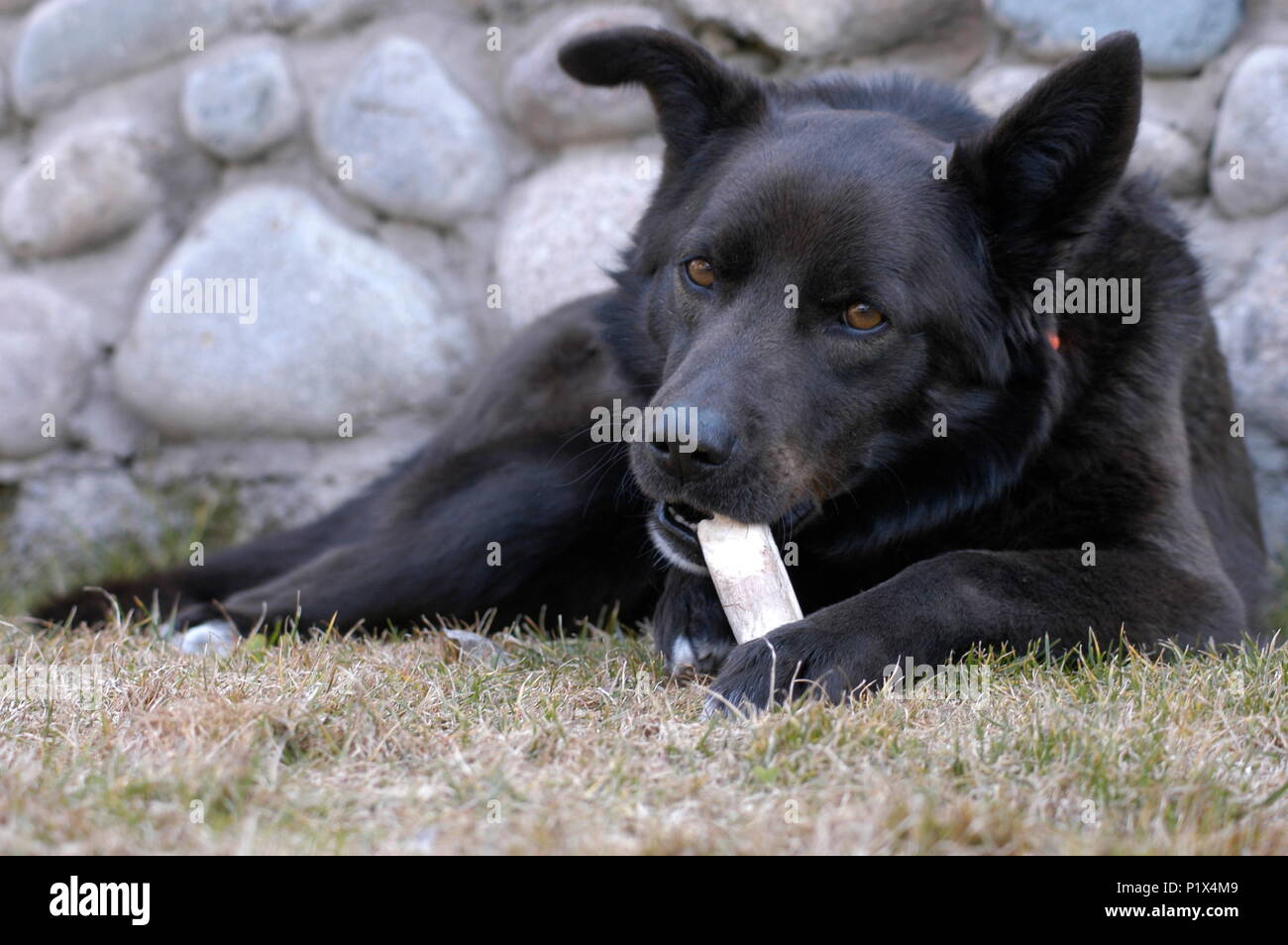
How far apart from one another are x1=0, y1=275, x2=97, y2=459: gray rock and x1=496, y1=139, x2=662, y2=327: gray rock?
1.39 m

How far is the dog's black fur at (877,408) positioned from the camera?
246 centimetres

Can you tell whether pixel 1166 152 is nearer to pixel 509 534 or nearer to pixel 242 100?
pixel 509 534

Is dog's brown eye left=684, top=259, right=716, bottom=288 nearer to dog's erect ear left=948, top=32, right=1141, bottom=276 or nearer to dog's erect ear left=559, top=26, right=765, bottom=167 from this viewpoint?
dog's erect ear left=559, top=26, right=765, bottom=167

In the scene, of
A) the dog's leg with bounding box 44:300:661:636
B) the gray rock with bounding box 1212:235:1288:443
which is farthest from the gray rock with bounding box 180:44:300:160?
the gray rock with bounding box 1212:235:1288:443

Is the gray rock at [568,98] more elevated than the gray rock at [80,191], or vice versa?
the gray rock at [568,98]

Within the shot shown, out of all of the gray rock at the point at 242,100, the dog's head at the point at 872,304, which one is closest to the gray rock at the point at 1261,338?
the dog's head at the point at 872,304

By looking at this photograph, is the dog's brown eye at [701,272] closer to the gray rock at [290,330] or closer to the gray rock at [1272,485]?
the gray rock at [290,330]

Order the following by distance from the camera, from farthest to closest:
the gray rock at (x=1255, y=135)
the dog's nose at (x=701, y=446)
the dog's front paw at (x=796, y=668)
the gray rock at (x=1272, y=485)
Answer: the gray rock at (x=1272, y=485)
the gray rock at (x=1255, y=135)
the dog's nose at (x=701, y=446)
the dog's front paw at (x=796, y=668)

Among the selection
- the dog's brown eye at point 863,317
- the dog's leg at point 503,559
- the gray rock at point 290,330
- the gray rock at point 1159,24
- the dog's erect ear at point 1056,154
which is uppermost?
the gray rock at point 1159,24

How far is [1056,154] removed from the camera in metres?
2.54

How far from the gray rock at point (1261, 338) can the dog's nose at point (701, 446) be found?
1.92 meters

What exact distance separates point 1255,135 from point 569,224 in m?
1.92
